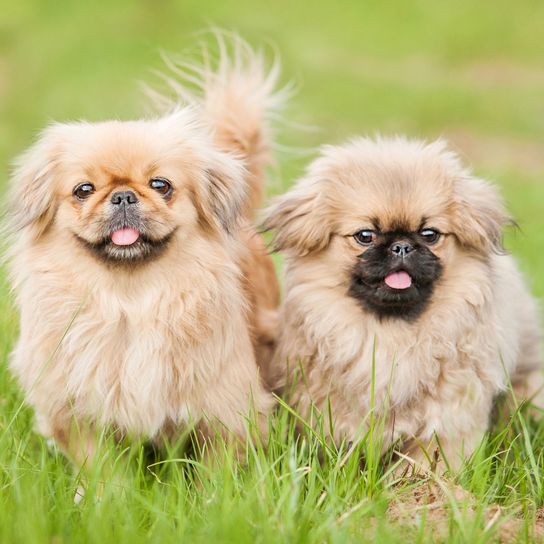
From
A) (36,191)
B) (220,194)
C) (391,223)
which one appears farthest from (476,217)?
(36,191)

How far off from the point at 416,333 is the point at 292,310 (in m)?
0.49

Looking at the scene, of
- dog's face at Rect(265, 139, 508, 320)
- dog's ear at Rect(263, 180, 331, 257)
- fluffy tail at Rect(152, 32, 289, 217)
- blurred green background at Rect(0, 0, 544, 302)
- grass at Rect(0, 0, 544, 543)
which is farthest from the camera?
blurred green background at Rect(0, 0, 544, 302)

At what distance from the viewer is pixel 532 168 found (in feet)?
35.6

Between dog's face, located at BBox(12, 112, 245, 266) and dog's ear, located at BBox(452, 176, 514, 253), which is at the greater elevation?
dog's ear, located at BBox(452, 176, 514, 253)

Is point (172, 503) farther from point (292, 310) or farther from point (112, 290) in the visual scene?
point (292, 310)

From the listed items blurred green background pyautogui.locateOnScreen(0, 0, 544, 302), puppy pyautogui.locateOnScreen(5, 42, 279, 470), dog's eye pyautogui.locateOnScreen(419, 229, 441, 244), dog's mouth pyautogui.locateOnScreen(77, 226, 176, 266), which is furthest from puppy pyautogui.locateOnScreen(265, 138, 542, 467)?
blurred green background pyautogui.locateOnScreen(0, 0, 544, 302)

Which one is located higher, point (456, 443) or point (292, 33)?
point (292, 33)

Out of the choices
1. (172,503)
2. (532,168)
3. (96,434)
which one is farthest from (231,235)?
(532,168)

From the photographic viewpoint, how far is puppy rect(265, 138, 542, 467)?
3115 millimetres

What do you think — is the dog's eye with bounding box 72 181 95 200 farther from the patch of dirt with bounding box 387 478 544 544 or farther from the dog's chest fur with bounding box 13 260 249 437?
the patch of dirt with bounding box 387 478 544 544

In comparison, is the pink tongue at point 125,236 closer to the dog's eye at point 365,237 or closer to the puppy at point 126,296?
the puppy at point 126,296

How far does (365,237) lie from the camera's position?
316 cm

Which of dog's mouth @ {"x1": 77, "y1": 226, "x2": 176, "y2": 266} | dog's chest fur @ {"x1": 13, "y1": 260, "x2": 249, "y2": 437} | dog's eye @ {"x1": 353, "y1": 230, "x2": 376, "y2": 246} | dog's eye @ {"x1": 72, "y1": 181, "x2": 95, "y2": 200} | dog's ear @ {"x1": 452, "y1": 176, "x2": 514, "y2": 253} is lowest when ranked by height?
dog's chest fur @ {"x1": 13, "y1": 260, "x2": 249, "y2": 437}

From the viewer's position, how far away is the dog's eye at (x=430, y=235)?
313 centimetres
